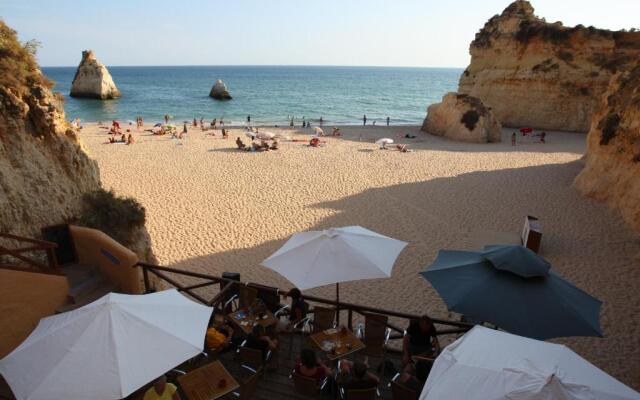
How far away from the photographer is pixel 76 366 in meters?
3.84

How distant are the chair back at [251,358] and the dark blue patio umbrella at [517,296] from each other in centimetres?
265

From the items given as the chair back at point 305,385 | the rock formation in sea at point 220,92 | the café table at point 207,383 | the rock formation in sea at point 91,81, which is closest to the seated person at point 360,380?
the chair back at point 305,385

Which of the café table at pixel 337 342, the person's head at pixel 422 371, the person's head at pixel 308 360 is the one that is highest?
the person's head at pixel 308 360

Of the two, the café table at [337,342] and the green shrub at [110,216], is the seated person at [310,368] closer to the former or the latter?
the café table at [337,342]

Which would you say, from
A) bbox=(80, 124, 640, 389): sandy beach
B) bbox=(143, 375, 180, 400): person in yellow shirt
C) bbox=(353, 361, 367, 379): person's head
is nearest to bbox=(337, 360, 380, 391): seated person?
bbox=(353, 361, 367, 379): person's head

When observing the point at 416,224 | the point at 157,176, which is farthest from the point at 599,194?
the point at 157,176

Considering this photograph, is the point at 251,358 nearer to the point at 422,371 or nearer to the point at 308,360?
the point at 308,360

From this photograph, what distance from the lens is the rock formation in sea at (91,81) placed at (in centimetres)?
6881

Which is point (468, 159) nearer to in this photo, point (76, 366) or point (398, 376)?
point (398, 376)

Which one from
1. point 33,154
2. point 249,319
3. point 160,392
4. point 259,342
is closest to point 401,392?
point 259,342

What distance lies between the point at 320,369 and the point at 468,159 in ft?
72.9

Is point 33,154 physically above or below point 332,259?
above

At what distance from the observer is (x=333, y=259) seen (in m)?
6.30

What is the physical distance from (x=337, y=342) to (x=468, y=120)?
2884 centimetres
